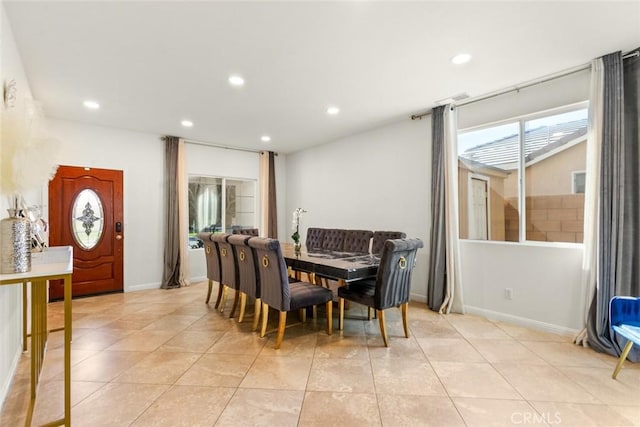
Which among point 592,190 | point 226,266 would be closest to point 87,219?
point 226,266

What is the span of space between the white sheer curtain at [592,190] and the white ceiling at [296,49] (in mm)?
283

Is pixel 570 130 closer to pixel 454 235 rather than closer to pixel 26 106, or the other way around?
pixel 454 235

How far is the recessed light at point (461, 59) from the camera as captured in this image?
2.67m

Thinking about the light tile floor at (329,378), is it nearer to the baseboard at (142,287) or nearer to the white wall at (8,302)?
the white wall at (8,302)

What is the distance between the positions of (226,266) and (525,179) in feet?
12.2

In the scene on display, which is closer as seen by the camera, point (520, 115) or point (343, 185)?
point (520, 115)

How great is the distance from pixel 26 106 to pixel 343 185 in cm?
437

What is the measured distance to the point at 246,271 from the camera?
3.29 metres

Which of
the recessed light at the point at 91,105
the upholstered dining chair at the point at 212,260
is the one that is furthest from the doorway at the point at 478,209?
the recessed light at the point at 91,105

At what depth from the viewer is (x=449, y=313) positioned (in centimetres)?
379

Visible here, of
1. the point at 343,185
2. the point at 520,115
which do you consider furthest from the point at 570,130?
the point at 343,185

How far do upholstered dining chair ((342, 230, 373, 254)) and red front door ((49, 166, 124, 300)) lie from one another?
3.74 m

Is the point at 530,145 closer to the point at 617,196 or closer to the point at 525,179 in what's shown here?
the point at 525,179

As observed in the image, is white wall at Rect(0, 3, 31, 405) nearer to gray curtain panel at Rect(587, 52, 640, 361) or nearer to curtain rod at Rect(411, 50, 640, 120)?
curtain rod at Rect(411, 50, 640, 120)
